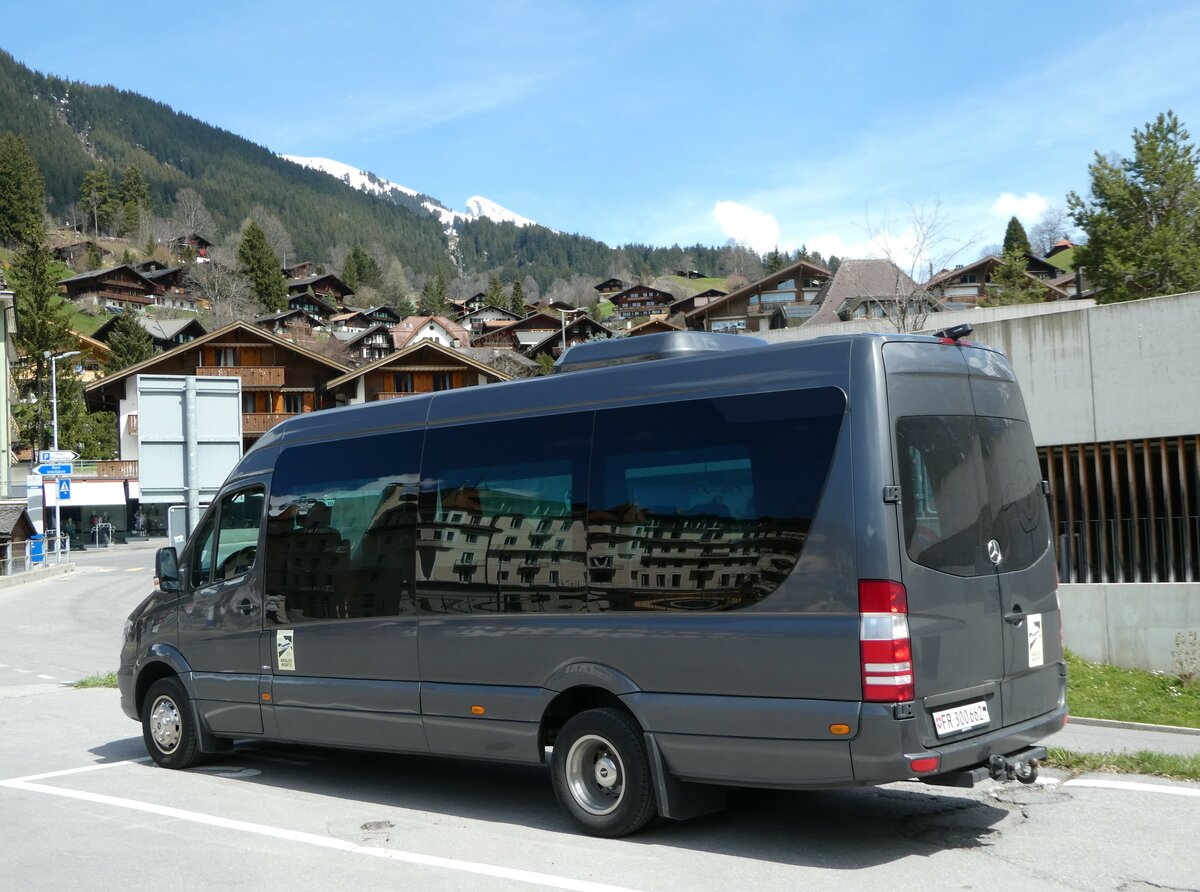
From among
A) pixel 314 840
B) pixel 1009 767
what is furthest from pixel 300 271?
pixel 1009 767

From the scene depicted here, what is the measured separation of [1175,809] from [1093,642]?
10990 mm

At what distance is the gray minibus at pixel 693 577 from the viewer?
602 cm

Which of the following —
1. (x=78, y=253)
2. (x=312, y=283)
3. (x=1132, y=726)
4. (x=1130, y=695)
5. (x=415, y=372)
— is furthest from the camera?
(x=312, y=283)

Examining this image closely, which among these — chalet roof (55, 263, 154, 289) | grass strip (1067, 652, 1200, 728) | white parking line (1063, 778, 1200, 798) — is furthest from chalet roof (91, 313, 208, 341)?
white parking line (1063, 778, 1200, 798)

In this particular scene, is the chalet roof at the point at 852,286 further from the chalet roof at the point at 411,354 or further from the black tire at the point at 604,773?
the black tire at the point at 604,773

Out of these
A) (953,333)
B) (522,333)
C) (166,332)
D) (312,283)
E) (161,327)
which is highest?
(312,283)

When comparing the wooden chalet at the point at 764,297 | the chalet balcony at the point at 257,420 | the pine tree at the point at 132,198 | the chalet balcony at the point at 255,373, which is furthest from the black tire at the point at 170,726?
the pine tree at the point at 132,198

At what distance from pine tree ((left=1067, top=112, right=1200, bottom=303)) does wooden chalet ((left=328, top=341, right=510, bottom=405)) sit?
107 ft

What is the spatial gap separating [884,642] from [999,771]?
1.16 m

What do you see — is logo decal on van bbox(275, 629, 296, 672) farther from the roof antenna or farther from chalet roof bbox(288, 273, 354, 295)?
chalet roof bbox(288, 273, 354, 295)

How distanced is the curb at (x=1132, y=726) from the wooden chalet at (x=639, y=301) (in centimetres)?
15158

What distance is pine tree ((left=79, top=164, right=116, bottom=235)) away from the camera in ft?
616

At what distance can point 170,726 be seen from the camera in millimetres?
9852

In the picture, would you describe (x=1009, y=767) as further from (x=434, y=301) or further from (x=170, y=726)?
(x=434, y=301)
